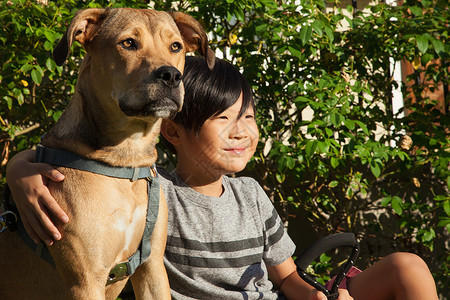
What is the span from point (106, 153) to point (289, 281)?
3.96 ft

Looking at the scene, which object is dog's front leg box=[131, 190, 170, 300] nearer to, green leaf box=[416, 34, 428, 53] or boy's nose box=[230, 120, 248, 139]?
boy's nose box=[230, 120, 248, 139]

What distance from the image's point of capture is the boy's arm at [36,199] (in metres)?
2.06

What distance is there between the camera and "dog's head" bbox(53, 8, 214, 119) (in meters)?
2.21

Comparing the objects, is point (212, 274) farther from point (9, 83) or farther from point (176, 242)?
point (9, 83)

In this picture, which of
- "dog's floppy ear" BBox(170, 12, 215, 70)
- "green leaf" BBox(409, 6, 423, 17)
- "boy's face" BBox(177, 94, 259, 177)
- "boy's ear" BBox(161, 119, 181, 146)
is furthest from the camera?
"green leaf" BBox(409, 6, 423, 17)

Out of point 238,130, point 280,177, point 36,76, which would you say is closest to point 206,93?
point 238,130

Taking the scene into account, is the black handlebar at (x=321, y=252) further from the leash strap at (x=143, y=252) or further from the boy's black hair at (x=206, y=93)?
the boy's black hair at (x=206, y=93)

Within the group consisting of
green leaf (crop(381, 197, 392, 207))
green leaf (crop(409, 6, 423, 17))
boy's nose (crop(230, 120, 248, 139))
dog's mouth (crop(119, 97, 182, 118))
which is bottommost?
green leaf (crop(381, 197, 392, 207))

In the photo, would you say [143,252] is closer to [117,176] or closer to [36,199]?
[117,176]

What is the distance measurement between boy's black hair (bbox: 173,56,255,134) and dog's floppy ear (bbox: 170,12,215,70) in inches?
7.0

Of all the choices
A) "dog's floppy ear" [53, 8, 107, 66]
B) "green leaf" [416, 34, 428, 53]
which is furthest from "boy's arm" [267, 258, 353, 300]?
"green leaf" [416, 34, 428, 53]

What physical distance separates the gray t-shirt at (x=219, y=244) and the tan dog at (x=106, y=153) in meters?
0.27

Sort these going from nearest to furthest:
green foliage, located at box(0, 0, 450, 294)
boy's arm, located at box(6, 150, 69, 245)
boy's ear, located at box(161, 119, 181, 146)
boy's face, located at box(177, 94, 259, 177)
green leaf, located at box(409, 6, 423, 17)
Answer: boy's arm, located at box(6, 150, 69, 245), boy's face, located at box(177, 94, 259, 177), boy's ear, located at box(161, 119, 181, 146), green foliage, located at box(0, 0, 450, 294), green leaf, located at box(409, 6, 423, 17)

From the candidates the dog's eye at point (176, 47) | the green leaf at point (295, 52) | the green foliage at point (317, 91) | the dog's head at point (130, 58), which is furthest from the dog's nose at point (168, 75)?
the green leaf at point (295, 52)
